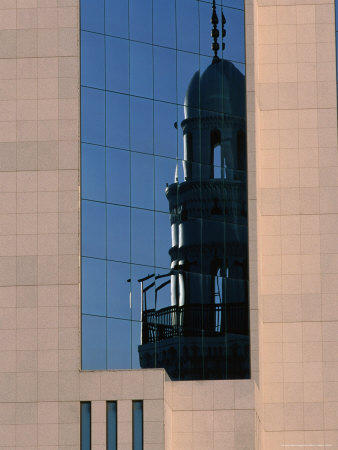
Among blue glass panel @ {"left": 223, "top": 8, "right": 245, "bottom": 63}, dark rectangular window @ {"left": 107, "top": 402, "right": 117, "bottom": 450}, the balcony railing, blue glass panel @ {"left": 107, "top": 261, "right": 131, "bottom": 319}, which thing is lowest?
dark rectangular window @ {"left": 107, "top": 402, "right": 117, "bottom": 450}

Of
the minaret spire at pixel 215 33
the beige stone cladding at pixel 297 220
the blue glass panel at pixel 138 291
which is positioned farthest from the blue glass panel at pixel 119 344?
the minaret spire at pixel 215 33

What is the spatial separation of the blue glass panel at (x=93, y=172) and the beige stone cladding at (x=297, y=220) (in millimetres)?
5846

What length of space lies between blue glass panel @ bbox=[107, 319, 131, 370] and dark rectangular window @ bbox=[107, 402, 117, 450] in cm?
166

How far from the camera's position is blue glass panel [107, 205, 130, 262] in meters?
47.1

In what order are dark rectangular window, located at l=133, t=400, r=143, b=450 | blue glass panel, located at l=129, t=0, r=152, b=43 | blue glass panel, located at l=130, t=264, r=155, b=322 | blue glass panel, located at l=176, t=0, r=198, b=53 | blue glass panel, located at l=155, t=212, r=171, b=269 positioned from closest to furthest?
dark rectangular window, located at l=133, t=400, r=143, b=450, blue glass panel, located at l=130, t=264, r=155, b=322, blue glass panel, located at l=155, t=212, r=171, b=269, blue glass panel, located at l=129, t=0, r=152, b=43, blue glass panel, located at l=176, t=0, r=198, b=53

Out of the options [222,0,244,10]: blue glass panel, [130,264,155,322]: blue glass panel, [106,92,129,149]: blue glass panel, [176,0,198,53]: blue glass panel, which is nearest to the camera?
[130,264,155,322]: blue glass panel

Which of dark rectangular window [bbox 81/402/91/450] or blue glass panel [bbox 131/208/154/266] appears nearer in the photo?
dark rectangular window [bbox 81/402/91/450]

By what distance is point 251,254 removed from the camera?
159 ft

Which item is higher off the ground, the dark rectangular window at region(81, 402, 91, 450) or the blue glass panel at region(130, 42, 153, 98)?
the blue glass panel at region(130, 42, 153, 98)

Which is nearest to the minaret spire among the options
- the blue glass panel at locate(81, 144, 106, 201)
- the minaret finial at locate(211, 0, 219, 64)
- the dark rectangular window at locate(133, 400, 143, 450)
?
the minaret finial at locate(211, 0, 219, 64)

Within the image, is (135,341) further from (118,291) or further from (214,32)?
(214,32)

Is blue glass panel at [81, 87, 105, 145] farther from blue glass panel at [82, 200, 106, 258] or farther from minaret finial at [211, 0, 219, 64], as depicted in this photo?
minaret finial at [211, 0, 219, 64]

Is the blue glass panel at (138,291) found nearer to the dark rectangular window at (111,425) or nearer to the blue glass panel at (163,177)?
the blue glass panel at (163,177)

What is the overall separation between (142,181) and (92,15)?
5.95 meters
